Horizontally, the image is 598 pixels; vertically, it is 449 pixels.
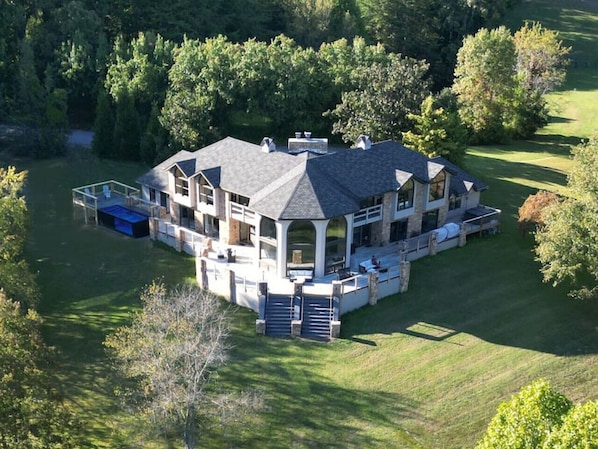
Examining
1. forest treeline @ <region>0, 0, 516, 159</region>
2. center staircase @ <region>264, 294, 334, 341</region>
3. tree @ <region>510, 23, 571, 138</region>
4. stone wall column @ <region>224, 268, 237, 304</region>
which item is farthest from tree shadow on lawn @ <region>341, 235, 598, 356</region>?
tree @ <region>510, 23, 571, 138</region>

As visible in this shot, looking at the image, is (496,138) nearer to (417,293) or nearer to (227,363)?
(417,293)

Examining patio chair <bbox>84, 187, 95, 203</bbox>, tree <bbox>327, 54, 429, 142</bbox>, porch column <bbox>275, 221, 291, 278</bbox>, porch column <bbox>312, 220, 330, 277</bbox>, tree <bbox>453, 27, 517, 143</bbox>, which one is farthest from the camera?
tree <bbox>453, 27, 517, 143</bbox>

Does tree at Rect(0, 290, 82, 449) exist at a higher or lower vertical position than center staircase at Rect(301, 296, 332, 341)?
higher

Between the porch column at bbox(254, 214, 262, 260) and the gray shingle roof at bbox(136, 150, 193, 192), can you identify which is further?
the gray shingle roof at bbox(136, 150, 193, 192)

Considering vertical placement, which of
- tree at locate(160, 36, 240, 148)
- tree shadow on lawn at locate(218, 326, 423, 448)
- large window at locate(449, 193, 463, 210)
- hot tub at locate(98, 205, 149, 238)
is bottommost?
tree shadow on lawn at locate(218, 326, 423, 448)

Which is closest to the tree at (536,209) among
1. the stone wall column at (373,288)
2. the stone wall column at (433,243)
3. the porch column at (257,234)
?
the stone wall column at (433,243)

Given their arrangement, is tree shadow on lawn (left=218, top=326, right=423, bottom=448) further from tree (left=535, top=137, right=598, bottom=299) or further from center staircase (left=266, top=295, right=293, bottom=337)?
tree (left=535, top=137, right=598, bottom=299)

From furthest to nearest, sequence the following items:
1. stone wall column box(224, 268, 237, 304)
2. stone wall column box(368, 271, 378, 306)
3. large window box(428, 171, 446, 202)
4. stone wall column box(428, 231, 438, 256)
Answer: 1. large window box(428, 171, 446, 202)
2. stone wall column box(428, 231, 438, 256)
3. stone wall column box(224, 268, 237, 304)
4. stone wall column box(368, 271, 378, 306)

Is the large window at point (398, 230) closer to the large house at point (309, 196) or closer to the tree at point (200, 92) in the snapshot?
the large house at point (309, 196)
